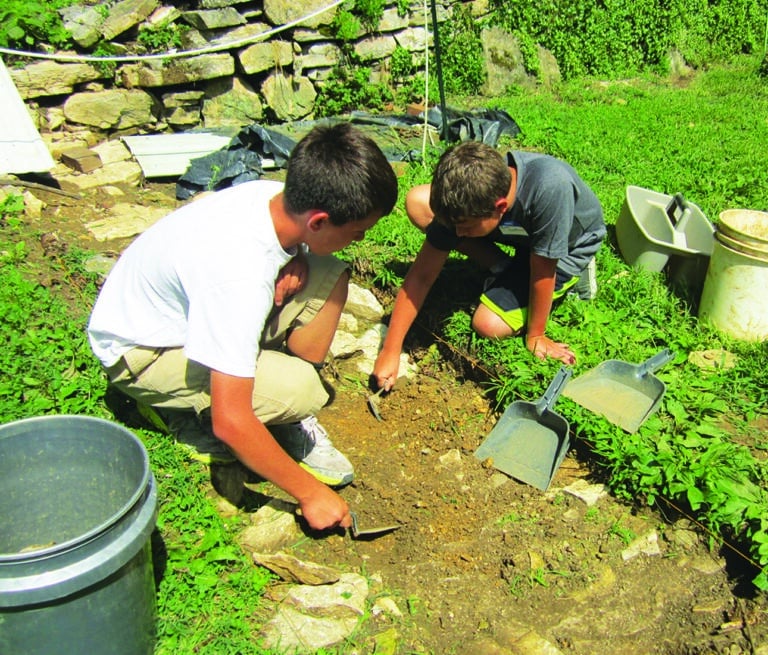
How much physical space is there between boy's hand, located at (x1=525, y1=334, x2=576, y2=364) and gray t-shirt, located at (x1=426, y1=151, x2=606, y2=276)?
401 millimetres

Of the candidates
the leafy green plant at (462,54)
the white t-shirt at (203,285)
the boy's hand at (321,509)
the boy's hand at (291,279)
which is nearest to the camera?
the white t-shirt at (203,285)

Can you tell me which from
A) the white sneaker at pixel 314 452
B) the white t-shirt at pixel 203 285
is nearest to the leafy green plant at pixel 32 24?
the white t-shirt at pixel 203 285

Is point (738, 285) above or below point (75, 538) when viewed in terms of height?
below

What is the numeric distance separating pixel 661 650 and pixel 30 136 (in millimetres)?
4451

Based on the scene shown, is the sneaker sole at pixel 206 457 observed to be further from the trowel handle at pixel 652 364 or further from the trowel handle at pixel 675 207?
the trowel handle at pixel 675 207

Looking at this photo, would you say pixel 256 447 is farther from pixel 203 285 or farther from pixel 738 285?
pixel 738 285

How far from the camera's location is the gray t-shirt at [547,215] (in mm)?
2932

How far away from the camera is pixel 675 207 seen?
3.99 meters

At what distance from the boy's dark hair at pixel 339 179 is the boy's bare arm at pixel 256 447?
590 millimetres

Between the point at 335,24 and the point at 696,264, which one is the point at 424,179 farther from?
the point at 335,24

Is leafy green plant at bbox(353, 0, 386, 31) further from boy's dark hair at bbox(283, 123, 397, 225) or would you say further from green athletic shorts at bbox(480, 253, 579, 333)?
boy's dark hair at bbox(283, 123, 397, 225)

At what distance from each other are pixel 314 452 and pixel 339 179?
124 cm

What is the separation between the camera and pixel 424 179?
485cm

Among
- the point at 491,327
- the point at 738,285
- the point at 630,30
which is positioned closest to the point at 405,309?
the point at 491,327
